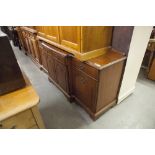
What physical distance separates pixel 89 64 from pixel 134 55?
2.12ft

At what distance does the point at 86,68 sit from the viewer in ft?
4.42

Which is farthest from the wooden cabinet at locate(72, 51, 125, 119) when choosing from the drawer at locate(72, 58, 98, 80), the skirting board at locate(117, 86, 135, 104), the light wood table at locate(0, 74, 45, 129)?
the light wood table at locate(0, 74, 45, 129)

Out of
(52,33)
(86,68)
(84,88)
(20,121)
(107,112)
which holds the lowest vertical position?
(107,112)

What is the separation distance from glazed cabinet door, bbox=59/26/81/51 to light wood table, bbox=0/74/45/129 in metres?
0.69

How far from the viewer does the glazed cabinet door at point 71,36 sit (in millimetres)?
1247

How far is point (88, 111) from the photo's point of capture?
1.65 meters

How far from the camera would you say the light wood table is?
0.75m

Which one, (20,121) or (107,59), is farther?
(107,59)

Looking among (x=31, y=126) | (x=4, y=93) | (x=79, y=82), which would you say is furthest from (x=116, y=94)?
(x=4, y=93)

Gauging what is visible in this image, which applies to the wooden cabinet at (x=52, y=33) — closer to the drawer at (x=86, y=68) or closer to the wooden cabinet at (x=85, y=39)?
the wooden cabinet at (x=85, y=39)

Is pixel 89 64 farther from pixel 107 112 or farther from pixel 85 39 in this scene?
pixel 107 112

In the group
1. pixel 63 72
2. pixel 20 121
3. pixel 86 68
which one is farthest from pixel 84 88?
pixel 20 121
